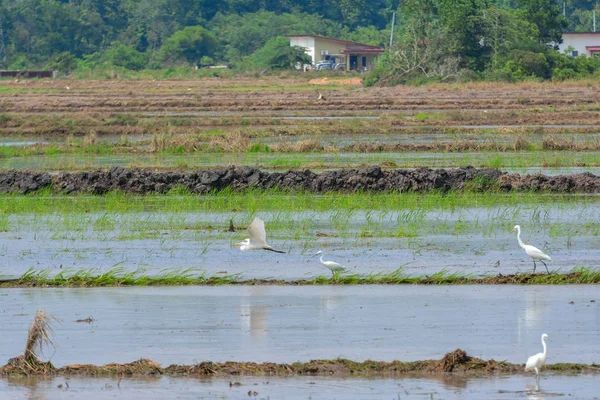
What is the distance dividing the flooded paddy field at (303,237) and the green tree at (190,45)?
246ft

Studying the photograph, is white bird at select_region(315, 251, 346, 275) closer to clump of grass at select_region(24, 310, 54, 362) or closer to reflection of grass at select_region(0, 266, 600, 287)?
reflection of grass at select_region(0, 266, 600, 287)

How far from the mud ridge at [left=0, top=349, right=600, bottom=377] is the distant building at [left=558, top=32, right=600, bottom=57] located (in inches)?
2945

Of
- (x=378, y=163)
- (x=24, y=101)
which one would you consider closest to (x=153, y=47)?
(x=24, y=101)

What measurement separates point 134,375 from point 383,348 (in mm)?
2149

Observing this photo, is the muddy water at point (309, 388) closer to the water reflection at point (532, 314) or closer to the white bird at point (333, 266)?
the water reflection at point (532, 314)

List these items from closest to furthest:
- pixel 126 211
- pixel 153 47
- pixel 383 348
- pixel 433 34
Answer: pixel 383 348, pixel 126 211, pixel 433 34, pixel 153 47

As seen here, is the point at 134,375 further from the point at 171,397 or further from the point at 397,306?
the point at 397,306

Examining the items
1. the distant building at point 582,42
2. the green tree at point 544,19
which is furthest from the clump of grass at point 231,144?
the distant building at point 582,42

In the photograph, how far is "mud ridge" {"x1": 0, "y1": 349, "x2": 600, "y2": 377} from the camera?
26.1 feet

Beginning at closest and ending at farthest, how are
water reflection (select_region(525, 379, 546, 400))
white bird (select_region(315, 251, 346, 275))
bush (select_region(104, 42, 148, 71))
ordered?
water reflection (select_region(525, 379, 546, 400)) → white bird (select_region(315, 251, 346, 275)) → bush (select_region(104, 42, 148, 71))

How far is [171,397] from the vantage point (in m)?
7.52

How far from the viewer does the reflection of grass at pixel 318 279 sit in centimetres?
1145

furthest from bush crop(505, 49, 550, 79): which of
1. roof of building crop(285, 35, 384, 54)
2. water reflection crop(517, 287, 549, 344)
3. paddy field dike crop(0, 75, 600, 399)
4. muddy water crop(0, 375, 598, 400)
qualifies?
muddy water crop(0, 375, 598, 400)

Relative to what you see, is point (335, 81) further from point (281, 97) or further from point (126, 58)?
point (126, 58)
